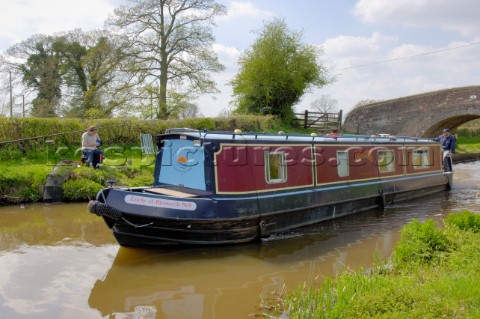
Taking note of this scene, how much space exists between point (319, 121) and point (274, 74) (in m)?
4.31

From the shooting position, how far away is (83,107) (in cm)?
2577

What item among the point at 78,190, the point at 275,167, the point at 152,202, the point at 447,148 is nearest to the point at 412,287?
the point at 152,202

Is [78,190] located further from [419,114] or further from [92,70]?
[419,114]

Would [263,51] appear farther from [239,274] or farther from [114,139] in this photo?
[239,274]

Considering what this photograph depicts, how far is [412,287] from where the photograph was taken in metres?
4.87

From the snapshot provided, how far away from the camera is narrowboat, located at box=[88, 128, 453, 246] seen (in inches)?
291

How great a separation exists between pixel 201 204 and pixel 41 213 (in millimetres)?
4791

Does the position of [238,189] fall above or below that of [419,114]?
below

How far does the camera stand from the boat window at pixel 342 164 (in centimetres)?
1061

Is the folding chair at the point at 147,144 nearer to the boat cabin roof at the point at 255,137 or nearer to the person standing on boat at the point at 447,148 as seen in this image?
the boat cabin roof at the point at 255,137

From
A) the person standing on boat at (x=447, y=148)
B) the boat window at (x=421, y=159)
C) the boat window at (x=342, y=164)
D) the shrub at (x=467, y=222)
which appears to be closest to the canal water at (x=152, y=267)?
the boat window at (x=342, y=164)

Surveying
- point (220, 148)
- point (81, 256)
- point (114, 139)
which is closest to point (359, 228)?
point (220, 148)

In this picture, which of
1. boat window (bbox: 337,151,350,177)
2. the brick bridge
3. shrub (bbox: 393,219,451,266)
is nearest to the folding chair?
boat window (bbox: 337,151,350,177)

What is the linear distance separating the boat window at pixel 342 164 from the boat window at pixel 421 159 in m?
3.86
